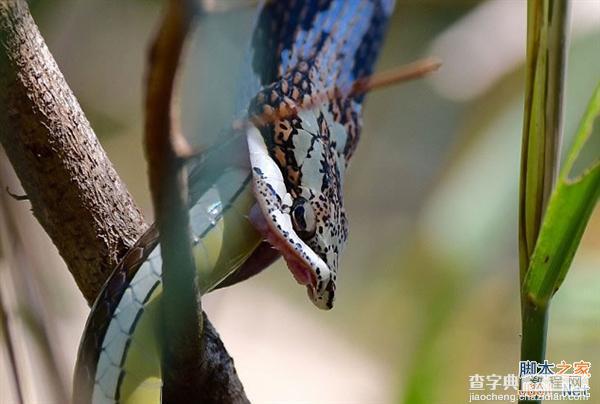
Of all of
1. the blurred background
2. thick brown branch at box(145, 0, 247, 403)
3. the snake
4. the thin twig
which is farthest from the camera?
the blurred background

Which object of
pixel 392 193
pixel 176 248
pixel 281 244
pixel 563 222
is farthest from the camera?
pixel 392 193

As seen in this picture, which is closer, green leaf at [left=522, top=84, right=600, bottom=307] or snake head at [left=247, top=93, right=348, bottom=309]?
green leaf at [left=522, top=84, right=600, bottom=307]

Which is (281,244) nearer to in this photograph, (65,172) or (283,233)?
(283,233)

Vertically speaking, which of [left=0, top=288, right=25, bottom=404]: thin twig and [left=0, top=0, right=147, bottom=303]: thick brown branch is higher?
[left=0, top=0, right=147, bottom=303]: thick brown branch

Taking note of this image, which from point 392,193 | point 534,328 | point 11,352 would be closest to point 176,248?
point 11,352

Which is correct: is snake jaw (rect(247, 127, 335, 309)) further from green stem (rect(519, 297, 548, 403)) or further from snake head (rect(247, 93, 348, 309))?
green stem (rect(519, 297, 548, 403))

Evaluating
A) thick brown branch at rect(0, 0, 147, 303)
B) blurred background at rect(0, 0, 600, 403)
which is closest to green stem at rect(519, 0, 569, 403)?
thick brown branch at rect(0, 0, 147, 303)

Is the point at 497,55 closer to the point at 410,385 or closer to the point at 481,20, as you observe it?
the point at 481,20

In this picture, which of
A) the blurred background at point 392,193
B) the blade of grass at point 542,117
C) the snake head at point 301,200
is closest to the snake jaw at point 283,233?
the snake head at point 301,200

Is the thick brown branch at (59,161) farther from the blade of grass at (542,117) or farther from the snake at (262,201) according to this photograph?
the blade of grass at (542,117)
